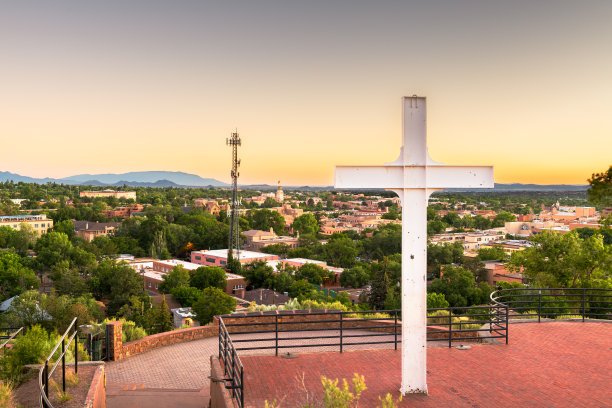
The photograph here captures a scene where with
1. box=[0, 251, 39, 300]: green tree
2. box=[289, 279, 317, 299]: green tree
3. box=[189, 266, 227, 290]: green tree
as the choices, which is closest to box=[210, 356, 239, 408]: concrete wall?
box=[289, 279, 317, 299]: green tree

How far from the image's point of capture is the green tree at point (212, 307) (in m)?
34.1

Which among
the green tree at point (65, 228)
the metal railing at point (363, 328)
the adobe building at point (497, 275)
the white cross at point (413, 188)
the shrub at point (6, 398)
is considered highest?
the white cross at point (413, 188)

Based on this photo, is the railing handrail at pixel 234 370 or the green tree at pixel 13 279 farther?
the green tree at pixel 13 279

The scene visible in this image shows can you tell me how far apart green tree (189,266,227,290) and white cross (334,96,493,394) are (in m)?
44.1

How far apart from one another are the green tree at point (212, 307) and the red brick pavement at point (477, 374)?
26.5m

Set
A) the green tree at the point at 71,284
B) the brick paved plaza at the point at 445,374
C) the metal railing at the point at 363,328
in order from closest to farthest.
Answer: the brick paved plaza at the point at 445,374 → the metal railing at the point at 363,328 → the green tree at the point at 71,284

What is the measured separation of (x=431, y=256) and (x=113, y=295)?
4674 centimetres

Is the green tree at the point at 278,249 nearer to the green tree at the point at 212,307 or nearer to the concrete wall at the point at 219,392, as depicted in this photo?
the green tree at the point at 212,307

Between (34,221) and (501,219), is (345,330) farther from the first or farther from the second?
(501,219)

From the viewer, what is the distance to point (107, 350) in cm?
1041

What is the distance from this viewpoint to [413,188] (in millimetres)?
6473

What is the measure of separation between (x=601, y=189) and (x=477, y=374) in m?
13.1

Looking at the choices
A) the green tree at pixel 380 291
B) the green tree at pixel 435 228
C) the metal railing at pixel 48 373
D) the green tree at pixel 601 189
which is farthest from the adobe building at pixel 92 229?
the metal railing at pixel 48 373

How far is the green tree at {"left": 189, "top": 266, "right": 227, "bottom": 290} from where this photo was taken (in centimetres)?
4941
